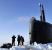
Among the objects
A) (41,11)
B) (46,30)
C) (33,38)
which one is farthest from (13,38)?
(41,11)

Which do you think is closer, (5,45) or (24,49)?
(24,49)

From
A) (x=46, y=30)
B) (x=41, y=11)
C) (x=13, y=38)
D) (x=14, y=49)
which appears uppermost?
(x=41, y=11)

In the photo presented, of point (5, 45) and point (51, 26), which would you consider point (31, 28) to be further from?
point (5, 45)

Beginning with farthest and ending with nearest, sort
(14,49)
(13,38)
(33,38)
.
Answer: (33,38), (13,38), (14,49)

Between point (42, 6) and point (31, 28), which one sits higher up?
point (42, 6)

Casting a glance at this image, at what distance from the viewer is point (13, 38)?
14172 mm

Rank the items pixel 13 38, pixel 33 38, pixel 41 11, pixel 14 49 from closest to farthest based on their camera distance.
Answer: pixel 14 49
pixel 13 38
pixel 33 38
pixel 41 11

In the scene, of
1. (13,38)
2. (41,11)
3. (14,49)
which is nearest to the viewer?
Result: (14,49)

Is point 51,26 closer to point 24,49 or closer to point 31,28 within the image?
point 31,28

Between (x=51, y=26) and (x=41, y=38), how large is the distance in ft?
5.58

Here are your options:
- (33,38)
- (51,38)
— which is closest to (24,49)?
(33,38)

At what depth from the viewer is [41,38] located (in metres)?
16.2

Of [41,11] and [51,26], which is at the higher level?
[41,11]

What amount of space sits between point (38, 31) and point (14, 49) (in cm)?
675
